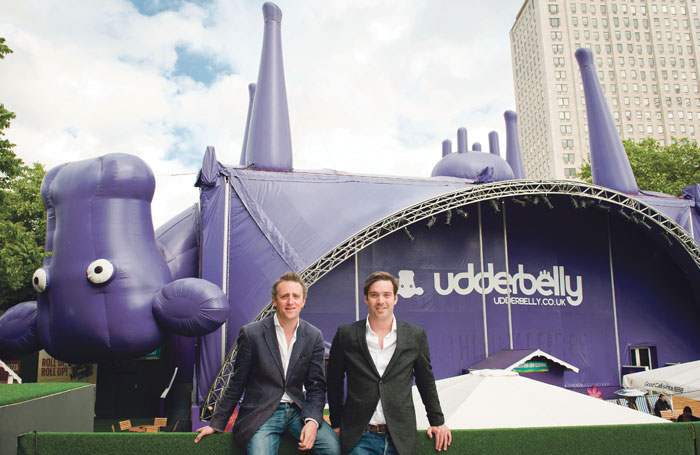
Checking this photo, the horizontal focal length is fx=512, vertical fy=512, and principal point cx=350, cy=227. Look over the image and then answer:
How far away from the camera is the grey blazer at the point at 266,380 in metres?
3.04

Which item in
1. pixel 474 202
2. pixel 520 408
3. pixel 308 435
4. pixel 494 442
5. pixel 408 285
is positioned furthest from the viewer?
pixel 408 285

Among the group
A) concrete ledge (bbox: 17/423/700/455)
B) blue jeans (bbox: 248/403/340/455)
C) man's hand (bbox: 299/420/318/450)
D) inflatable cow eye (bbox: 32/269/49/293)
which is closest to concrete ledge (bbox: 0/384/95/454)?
concrete ledge (bbox: 17/423/700/455)

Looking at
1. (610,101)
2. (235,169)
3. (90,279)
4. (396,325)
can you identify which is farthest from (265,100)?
(610,101)

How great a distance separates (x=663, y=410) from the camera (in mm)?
10852

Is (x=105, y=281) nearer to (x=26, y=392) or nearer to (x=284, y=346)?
(x=26, y=392)

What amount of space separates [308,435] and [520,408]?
11.6 ft

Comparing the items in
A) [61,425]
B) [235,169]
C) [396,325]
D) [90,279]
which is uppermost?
[235,169]

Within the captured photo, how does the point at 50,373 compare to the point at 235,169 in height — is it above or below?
below

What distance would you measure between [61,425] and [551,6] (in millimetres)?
87477

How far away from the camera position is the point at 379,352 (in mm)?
3078

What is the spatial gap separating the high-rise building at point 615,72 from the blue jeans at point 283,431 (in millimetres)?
74725

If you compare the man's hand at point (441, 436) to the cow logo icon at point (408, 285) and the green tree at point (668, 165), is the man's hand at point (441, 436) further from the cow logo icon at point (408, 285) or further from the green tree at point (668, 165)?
the green tree at point (668, 165)

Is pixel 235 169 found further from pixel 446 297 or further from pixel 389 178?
pixel 446 297

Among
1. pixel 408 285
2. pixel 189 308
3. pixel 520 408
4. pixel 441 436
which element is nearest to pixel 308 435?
pixel 441 436
